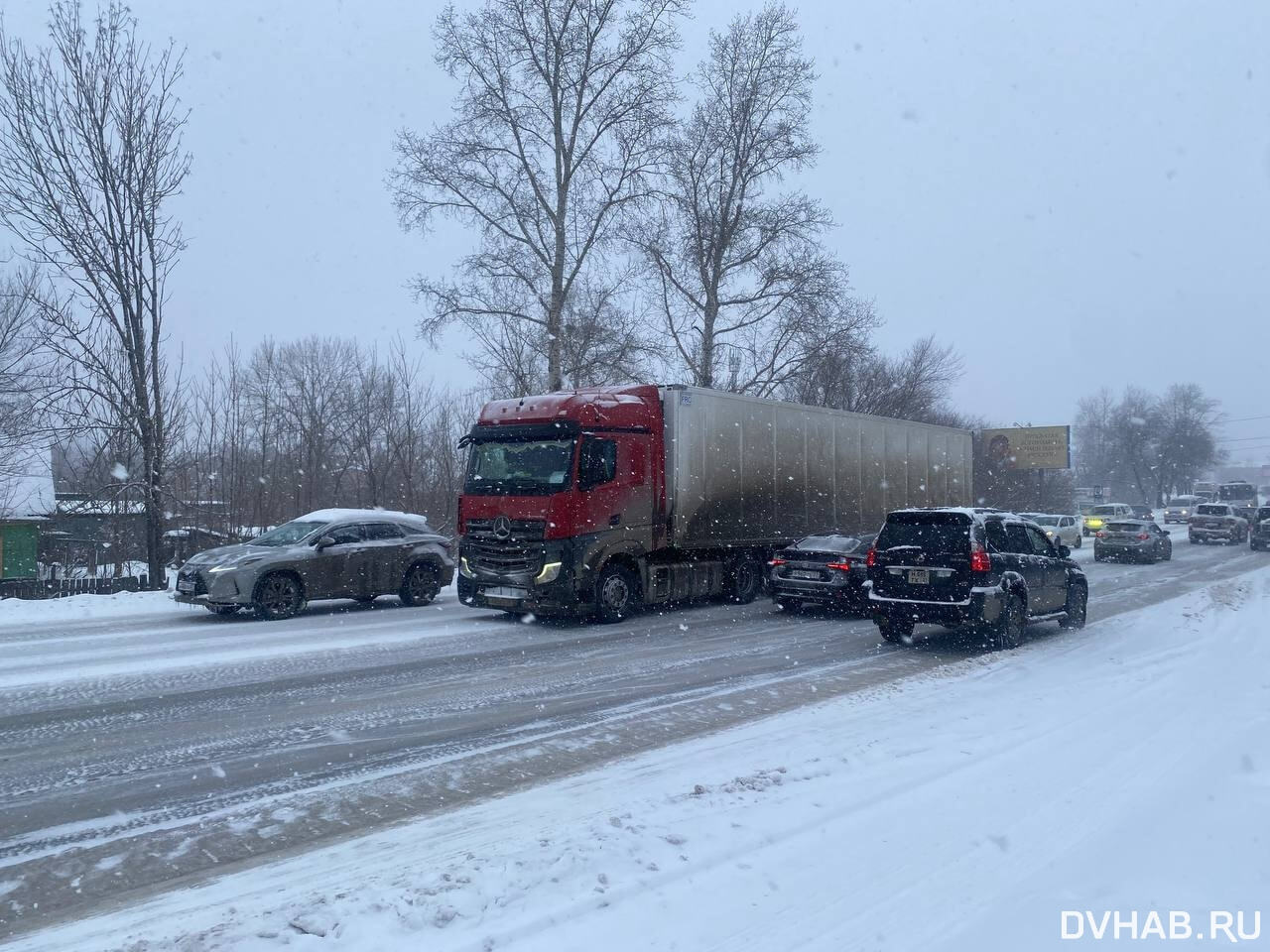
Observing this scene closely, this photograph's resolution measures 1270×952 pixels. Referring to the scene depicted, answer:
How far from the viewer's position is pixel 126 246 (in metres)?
21.7

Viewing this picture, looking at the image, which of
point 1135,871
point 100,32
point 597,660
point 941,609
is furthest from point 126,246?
point 1135,871

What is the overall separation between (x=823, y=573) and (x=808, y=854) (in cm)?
1131

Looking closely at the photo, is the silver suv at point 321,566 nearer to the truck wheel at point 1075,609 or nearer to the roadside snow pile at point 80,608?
the roadside snow pile at point 80,608

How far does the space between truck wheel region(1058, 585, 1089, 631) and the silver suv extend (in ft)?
35.5

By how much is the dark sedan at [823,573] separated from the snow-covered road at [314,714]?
0.45m

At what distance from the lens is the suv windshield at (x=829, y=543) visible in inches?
639

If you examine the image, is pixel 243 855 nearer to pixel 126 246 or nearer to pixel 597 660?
pixel 597 660

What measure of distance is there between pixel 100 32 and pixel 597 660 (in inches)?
788

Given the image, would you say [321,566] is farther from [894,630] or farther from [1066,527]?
[1066,527]

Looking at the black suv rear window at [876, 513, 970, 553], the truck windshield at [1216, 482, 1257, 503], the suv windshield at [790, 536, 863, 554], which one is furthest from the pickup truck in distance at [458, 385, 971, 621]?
the truck windshield at [1216, 482, 1257, 503]

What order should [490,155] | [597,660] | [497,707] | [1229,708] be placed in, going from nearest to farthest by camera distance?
[1229,708] → [497,707] → [597,660] → [490,155]

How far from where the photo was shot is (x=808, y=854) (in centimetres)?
495

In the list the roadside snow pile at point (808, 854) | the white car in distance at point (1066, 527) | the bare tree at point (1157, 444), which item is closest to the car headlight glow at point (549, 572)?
the roadside snow pile at point (808, 854)

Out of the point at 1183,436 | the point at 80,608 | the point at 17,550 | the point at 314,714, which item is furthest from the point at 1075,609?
the point at 1183,436
